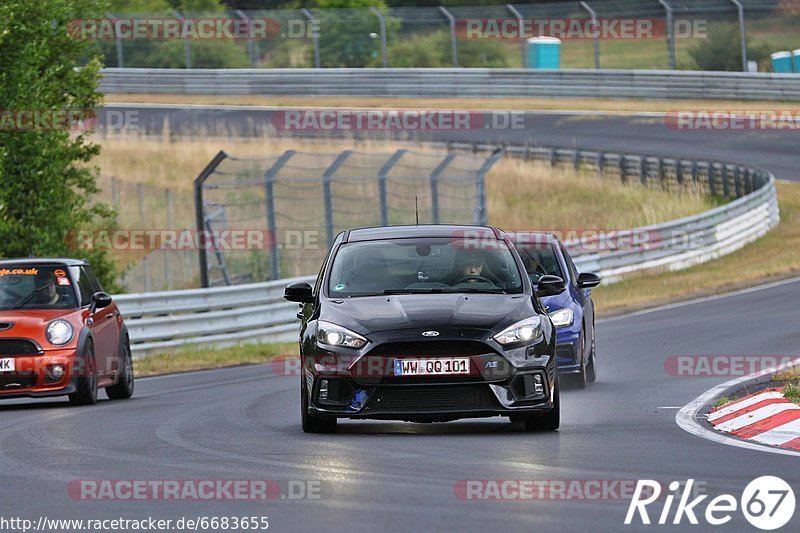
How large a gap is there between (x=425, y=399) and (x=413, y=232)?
6.16 feet

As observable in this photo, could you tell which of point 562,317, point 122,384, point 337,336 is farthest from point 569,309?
point 337,336

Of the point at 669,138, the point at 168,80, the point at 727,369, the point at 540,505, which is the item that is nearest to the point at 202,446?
the point at 540,505

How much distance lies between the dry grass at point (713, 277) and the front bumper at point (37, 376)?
12.8 metres

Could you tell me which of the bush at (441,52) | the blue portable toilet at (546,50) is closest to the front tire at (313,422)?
the bush at (441,52)

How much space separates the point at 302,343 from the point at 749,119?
35319mm

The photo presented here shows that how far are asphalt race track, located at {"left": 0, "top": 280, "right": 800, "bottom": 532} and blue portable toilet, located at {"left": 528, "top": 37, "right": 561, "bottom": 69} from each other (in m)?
39.6

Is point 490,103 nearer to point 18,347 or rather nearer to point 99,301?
point 99,301

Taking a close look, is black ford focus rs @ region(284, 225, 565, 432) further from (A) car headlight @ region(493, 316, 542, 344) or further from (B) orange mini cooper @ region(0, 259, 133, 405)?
(B) orange mini cooper @ region(0, 259, 133, 405)

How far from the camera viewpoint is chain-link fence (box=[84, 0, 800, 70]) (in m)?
48.3

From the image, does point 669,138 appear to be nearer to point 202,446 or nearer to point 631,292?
point 631,292

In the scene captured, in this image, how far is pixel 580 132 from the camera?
45.9 meters

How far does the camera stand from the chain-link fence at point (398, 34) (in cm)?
4828

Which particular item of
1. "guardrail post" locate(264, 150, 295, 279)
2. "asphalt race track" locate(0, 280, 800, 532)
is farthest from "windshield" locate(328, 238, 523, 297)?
"guardrail post" locate(264, 150, 295, 279)

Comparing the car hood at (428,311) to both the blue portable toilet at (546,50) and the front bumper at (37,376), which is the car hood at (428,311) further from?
the blue portable toilet at (546,50)
